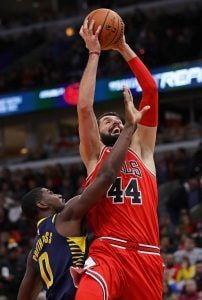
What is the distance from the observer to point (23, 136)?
26.0 metres

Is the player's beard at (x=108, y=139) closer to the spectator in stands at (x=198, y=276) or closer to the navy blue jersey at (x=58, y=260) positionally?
the navy blue jersey at (x=58, y=260)

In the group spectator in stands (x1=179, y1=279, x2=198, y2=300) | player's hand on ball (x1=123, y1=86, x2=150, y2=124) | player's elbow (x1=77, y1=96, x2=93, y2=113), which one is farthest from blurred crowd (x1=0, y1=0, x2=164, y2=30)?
player's hand on ball (x1=123, y1=86, x2=150, y2=124)

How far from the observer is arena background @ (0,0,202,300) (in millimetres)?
15414

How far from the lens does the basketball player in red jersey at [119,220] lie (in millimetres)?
5008

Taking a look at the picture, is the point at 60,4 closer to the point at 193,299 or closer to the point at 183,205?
the point at 183,205

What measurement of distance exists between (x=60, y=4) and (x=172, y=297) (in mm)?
21537

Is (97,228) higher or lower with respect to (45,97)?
lower

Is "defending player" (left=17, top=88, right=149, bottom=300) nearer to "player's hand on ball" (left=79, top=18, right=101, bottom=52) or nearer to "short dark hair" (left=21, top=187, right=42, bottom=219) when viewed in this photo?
"short dark hair" (left=21, top=187, right=42, bottom=219)

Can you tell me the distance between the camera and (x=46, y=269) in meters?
5.23

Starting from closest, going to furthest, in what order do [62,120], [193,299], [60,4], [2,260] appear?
[193,299]
[2,260]
[62,120]
[60,4]

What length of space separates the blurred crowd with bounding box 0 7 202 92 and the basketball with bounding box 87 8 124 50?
621 inches

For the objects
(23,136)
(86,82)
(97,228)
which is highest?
(23,136)

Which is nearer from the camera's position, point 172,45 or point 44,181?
point 44,181

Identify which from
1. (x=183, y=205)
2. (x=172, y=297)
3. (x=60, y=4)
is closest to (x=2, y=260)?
(x=183, y=205)
